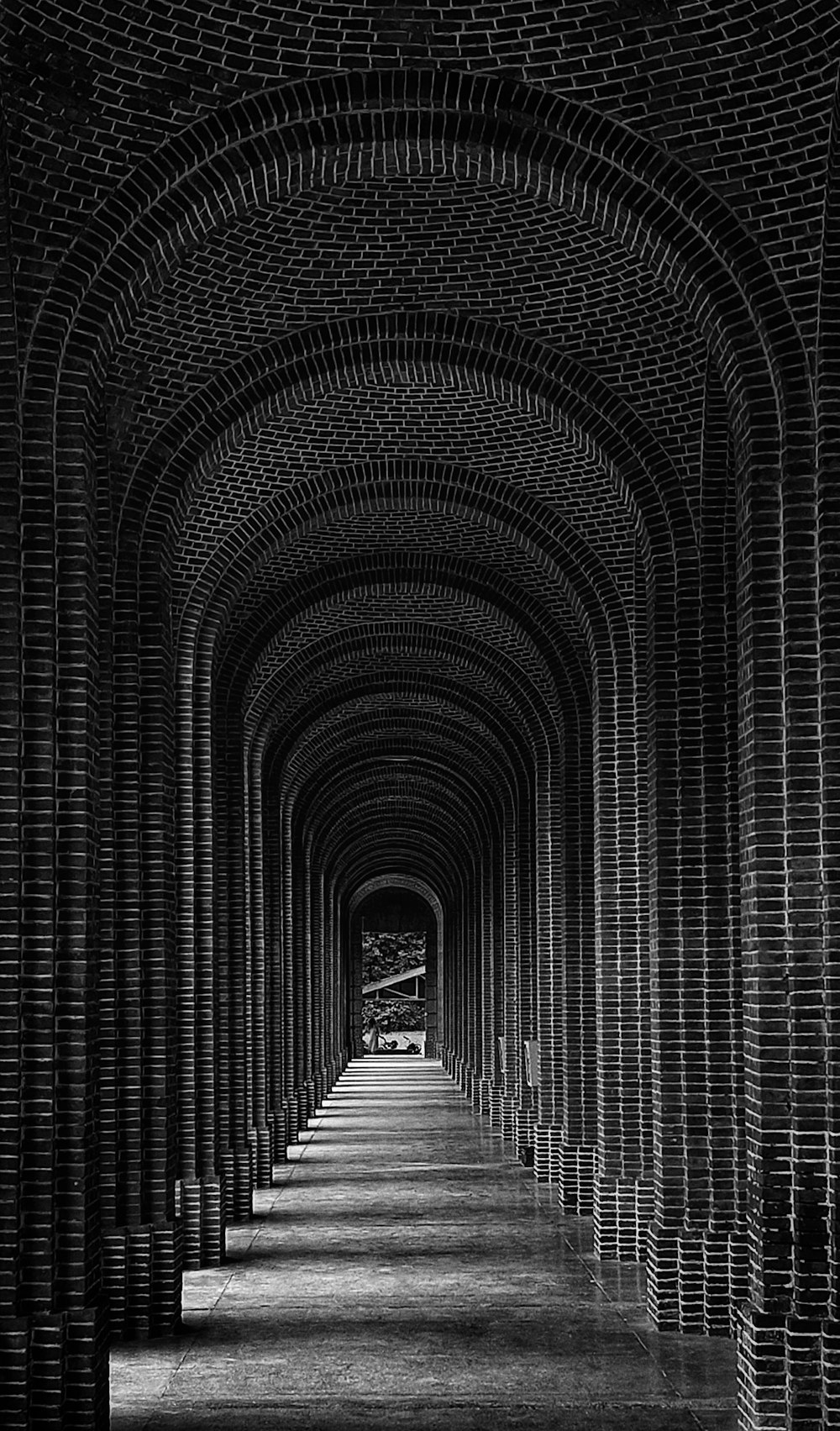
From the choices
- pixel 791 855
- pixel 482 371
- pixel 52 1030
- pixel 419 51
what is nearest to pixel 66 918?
pixel 52 1030

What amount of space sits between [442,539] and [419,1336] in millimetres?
9276

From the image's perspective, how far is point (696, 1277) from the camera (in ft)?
42.7

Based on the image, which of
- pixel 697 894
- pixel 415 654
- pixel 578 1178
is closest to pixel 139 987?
pixel 697 894

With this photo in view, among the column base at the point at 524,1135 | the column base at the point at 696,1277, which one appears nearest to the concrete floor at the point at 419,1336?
the column base at the point at 696,1277

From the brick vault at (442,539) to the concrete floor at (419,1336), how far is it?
2.08ft

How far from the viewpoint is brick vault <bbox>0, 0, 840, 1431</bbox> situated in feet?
32.4

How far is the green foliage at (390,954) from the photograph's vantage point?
246 ft

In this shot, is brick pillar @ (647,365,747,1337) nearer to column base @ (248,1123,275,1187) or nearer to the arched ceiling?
the arched ceiling

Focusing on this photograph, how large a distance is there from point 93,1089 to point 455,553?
10.9m

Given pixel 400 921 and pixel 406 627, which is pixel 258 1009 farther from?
pixel 400 921

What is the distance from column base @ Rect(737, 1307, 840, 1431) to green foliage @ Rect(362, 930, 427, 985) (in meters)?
65.3

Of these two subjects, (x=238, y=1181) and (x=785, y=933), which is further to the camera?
(x=238, y=1181)

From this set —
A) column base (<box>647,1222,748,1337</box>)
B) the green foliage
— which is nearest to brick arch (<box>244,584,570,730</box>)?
column base (<box>647,1222,748,1337</box>)

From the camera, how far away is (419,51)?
10.2 m
